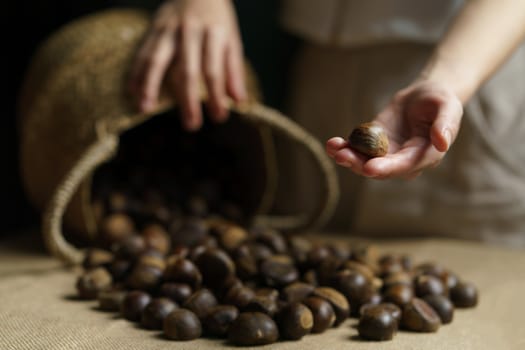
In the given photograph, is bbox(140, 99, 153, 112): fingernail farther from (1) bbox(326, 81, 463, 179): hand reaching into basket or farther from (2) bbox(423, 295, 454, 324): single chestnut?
(2) bbox(423, 295, 454, 324): single chestnut

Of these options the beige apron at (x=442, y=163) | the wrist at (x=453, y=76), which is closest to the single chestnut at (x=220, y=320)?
the wrist at (x=453, y=76)

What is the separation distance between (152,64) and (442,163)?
0.74m

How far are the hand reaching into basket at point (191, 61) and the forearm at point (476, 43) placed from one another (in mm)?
491

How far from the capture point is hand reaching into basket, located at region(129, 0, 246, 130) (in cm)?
145

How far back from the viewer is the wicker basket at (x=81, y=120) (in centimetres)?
138

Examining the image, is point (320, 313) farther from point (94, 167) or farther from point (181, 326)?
point (94, 167)

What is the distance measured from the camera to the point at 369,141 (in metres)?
0.94

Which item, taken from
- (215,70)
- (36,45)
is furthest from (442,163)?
(36,45)

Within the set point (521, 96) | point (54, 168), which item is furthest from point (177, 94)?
point (521, 96)

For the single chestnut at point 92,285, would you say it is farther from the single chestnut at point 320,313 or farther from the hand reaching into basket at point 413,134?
the hand reaching into basket at point 413,134

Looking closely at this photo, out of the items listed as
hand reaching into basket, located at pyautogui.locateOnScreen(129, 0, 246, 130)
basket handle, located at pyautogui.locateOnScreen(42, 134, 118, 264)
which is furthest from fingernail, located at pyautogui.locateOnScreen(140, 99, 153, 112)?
basket handle, located at pyautogui.locateOnScreen(42, 134, 118, 264)

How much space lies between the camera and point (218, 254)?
3.73 feet

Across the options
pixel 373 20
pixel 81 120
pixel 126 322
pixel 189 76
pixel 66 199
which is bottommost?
pixel 126 322

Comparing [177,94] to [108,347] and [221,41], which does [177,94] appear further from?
[108,347]
